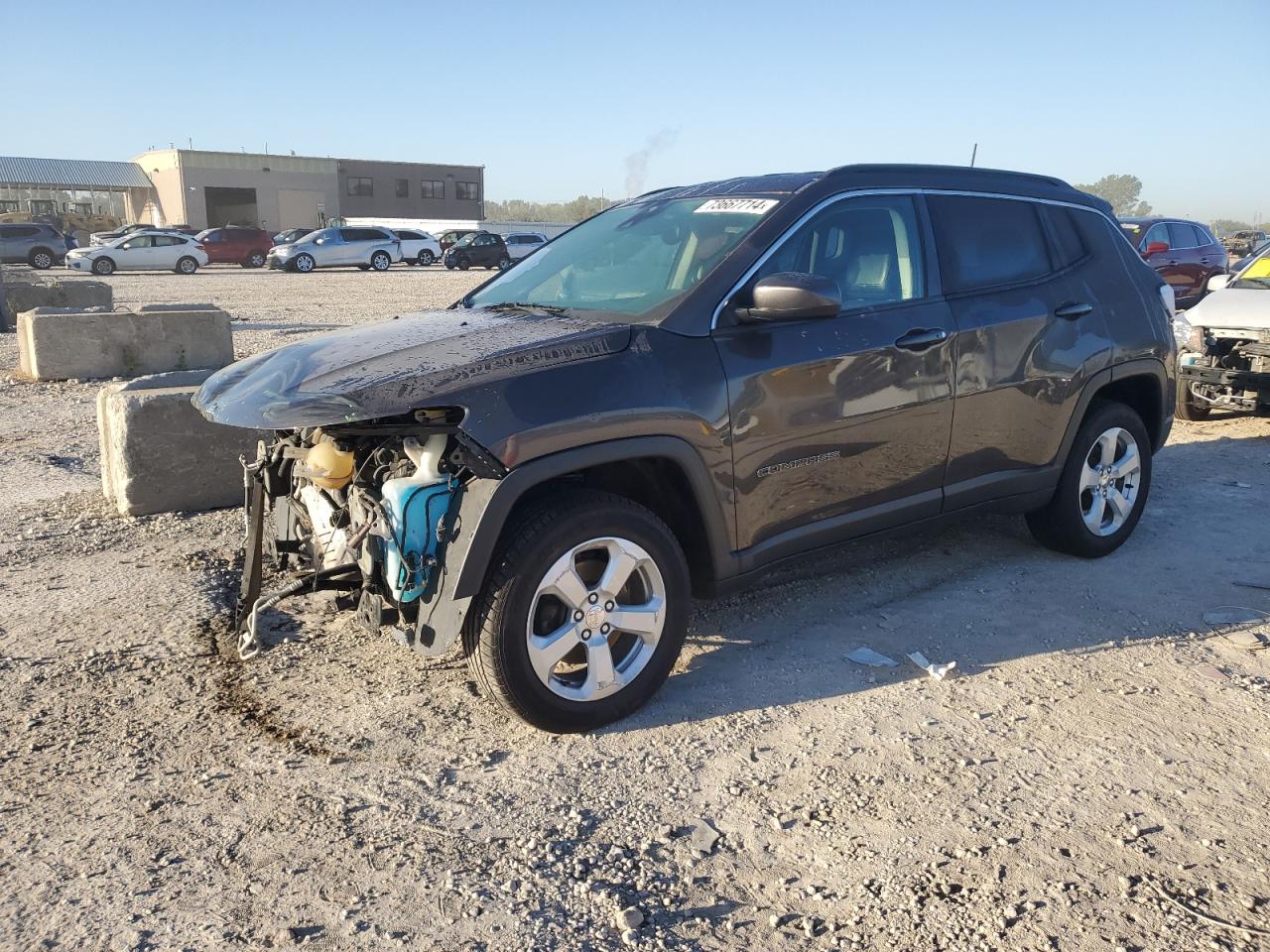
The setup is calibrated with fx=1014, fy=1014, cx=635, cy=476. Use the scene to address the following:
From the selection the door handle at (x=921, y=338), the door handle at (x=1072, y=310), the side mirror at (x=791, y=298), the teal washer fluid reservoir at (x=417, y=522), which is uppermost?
the side mirror at (x=791, y=298)

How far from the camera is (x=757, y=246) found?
3965mm

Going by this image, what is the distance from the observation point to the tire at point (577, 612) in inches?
130

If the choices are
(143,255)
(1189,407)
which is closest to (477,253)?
(143,255)

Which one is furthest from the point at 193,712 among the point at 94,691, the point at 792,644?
the point at 792,644

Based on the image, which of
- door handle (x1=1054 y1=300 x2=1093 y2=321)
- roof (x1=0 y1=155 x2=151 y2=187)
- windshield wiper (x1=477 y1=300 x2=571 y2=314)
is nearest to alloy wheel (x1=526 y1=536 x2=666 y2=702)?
windshield wiper (x1=477 y1=300 x2=571 y2=314)

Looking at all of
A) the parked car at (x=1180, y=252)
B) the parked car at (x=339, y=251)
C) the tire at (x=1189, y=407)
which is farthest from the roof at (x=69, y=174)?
the tire at (x=1189, y=407)

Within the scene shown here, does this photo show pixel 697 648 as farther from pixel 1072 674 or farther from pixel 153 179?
pixel 153 179

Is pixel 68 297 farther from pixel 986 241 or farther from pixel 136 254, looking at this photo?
pixel 136 254

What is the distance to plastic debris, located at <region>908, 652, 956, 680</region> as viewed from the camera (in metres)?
4.02

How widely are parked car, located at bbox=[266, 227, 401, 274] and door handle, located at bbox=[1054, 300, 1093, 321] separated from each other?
117 ft

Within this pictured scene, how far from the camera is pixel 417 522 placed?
331cm

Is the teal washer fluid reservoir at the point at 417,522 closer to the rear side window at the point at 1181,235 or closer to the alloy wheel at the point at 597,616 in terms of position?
the alloy wheel at the point at 597,616

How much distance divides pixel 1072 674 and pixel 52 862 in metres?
3.59

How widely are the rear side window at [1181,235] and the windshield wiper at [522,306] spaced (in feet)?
52.0
